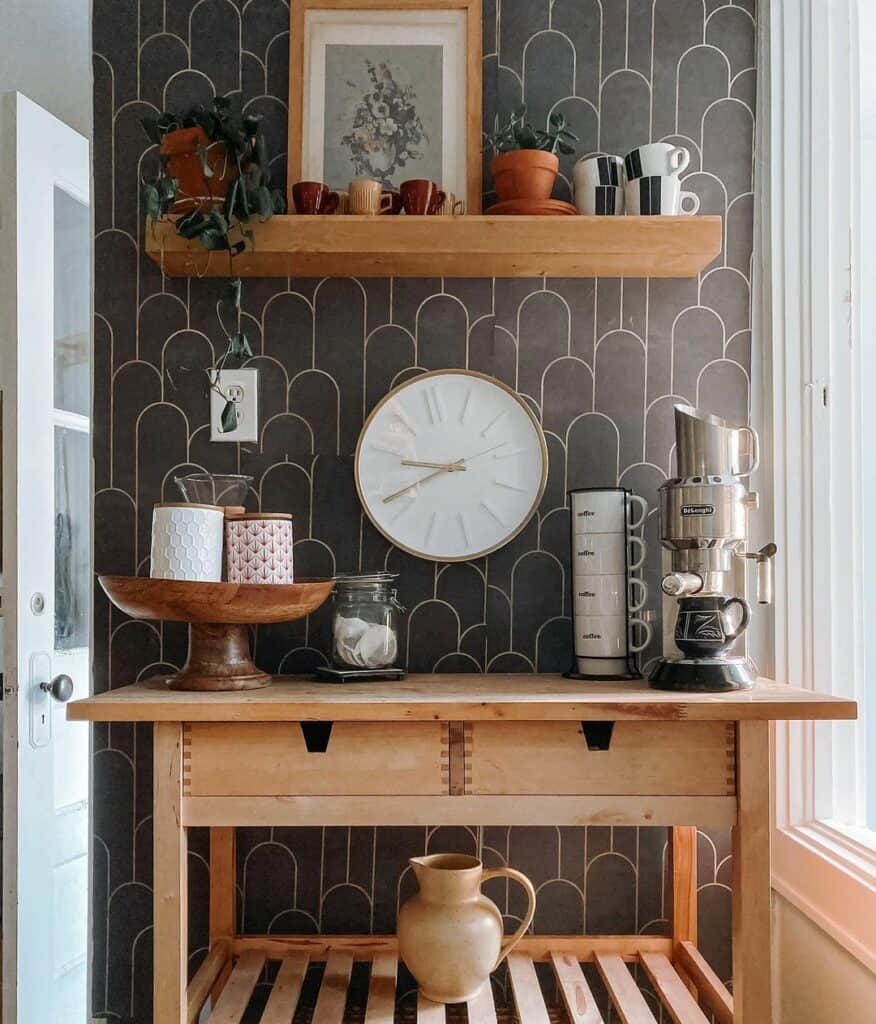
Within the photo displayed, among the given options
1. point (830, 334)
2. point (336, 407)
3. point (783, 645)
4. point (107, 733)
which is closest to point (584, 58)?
point (830, 334)

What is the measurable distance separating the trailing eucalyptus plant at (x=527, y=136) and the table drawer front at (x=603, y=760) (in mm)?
1062

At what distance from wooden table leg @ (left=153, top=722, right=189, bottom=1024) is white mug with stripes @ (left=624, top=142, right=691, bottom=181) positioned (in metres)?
1.28

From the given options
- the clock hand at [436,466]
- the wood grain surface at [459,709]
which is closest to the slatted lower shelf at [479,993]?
the wood grain surface at [459,709]

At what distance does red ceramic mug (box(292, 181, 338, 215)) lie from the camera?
5.69ft

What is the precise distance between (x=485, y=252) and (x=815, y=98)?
680mm

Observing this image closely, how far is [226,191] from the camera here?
172 centimetres

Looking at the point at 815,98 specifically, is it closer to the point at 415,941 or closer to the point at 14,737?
the point at 415,941

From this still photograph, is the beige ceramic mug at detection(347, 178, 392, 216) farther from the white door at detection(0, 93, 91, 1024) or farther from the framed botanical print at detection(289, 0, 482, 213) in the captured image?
the white door at detection(0, 93, 91, 1024)

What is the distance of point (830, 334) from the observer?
5.75 feet

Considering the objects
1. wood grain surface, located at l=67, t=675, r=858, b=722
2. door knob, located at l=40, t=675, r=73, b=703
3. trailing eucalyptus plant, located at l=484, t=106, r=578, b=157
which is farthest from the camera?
door knob, located at l=40, t=675, r=73, b=703

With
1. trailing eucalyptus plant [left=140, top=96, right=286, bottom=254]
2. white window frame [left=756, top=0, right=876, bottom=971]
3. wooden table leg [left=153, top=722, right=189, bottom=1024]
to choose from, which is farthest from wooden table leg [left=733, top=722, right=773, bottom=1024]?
trailing eucalyptus plant [left=140, top=96, right=286, bottom=254]

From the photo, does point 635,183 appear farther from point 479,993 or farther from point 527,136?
point 479,993

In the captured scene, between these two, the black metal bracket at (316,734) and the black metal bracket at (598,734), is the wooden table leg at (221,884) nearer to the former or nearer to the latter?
the black metal bracket at (316,734)

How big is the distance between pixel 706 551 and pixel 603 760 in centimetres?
39
